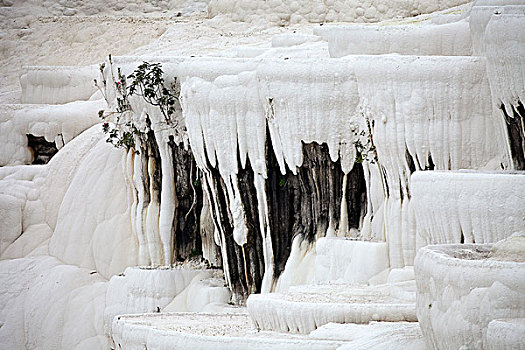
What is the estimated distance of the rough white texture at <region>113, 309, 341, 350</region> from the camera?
54.4ft

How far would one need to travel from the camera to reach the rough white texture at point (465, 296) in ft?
41.5

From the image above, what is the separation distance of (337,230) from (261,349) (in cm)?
522

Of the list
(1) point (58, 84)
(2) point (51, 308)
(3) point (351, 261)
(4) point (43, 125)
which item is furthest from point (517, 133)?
(1) point (58, 84)

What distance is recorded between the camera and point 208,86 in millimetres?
22562

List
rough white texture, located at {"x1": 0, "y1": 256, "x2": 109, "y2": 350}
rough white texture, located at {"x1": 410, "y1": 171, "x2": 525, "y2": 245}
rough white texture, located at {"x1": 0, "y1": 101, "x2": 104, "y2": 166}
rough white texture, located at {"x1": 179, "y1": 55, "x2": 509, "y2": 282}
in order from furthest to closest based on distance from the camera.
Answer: rough white texture, located at {"x1": 0, "y1": 101, "x2": 104, "y2": 166} → rough white texture, located at {"x1": 0, "y1": 256, "x2": 109, "y2": 350} → rough white texture, located at {"x1": 179, "y1": 55, "x2": 509, "y2": 282} → rough white texture, located at {"x1": 410, "y1": 171, "x2": 525, "y2": 245}

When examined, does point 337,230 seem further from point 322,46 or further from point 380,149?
point 322,46

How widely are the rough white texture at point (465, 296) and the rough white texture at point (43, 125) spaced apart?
18.1 m

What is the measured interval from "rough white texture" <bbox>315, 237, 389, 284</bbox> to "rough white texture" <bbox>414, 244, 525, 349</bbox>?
18.2 feet

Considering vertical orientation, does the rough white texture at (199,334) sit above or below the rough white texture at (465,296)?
below

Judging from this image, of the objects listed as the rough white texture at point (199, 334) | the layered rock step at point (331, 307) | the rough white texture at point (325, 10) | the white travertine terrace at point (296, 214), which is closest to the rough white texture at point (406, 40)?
the white travertine terrace at point (296, 214)

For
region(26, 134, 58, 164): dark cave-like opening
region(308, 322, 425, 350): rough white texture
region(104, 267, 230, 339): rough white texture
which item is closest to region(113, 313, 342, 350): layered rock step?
region(308, 322, 425, 350): rough white texture

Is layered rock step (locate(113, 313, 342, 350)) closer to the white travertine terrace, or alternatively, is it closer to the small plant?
the white travertine terrace

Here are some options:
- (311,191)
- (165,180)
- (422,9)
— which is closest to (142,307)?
(165,180)

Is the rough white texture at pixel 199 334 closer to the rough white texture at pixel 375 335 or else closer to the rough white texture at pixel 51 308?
the rough white texture at pixel 375 335
